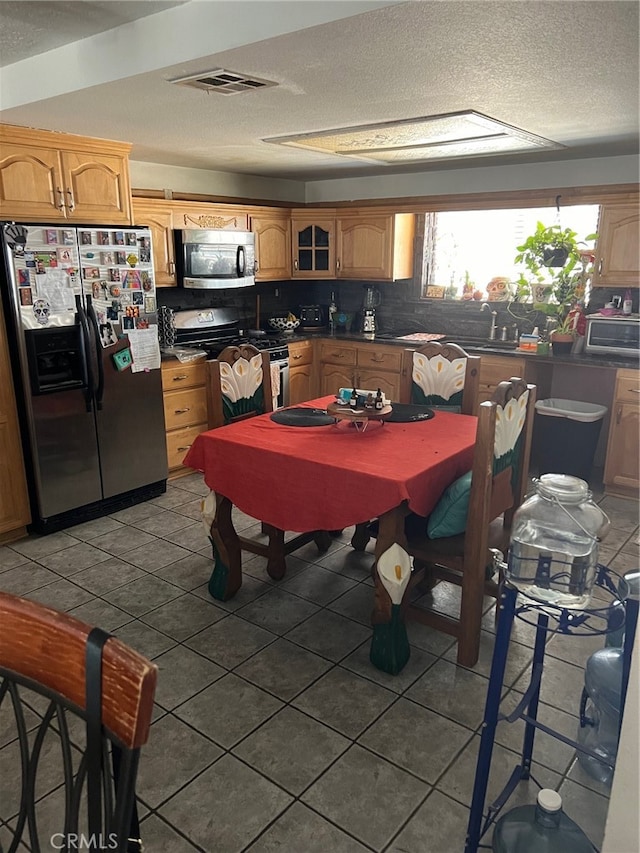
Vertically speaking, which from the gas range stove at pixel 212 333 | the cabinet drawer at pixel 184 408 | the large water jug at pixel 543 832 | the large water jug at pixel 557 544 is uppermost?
the gas range stove at pixel 212 333

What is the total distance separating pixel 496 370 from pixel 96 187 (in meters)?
3.04

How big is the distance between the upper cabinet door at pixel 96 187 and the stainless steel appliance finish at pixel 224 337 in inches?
43.7

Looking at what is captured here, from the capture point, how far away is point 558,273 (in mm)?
4879

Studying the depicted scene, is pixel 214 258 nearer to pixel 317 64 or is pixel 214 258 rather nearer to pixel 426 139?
pixel 426 139

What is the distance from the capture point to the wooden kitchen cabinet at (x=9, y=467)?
3469mm

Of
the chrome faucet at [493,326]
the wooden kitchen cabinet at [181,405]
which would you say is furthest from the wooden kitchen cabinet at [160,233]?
the chrome faucet at [493,326]

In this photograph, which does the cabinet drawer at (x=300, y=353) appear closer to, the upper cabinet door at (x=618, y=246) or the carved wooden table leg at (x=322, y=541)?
the carved wooden table leg at (x=322, y=541)

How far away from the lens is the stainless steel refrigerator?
3.44 meters

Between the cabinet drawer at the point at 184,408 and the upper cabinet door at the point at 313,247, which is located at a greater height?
the upper cabinet door at the point at 313,247

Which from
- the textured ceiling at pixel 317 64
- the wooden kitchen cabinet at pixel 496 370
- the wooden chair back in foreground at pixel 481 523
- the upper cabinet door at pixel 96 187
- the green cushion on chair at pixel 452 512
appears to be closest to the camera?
the textured ceiling at pixel 317 64

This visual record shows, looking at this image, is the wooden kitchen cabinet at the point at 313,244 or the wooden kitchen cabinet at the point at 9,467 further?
the wooden kitchen cabinet at the point at 313,244

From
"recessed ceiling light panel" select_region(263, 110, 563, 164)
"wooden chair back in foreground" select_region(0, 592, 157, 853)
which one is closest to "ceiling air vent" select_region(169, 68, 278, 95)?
"recessed ceiling light panel" select_region(263, 110, 563, 164)

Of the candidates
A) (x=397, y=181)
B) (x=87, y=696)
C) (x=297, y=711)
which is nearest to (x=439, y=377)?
(x=297, y=711)

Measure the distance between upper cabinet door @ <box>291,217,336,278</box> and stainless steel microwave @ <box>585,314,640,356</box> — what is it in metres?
2.38
